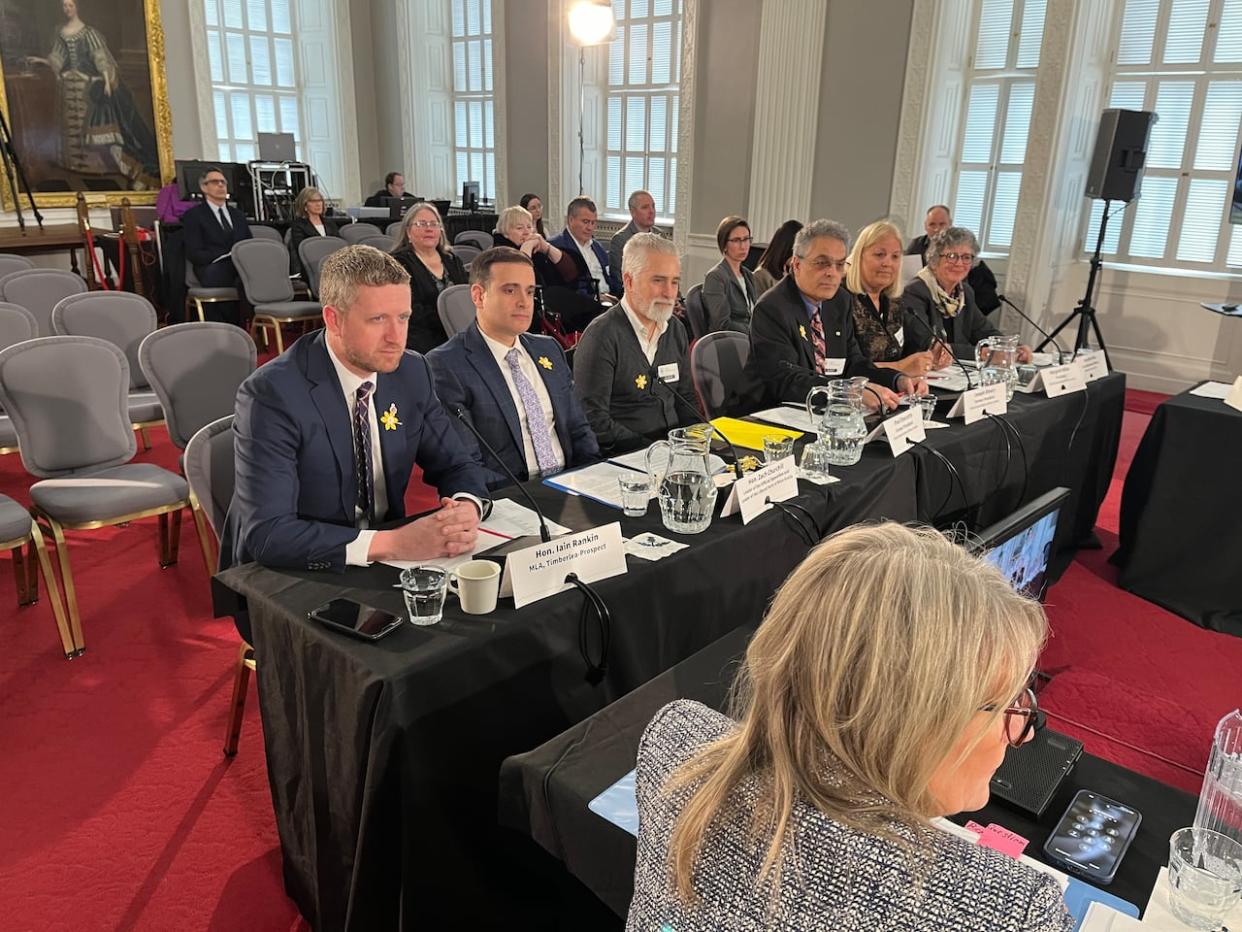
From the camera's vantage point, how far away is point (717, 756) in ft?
2.68

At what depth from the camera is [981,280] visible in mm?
6223

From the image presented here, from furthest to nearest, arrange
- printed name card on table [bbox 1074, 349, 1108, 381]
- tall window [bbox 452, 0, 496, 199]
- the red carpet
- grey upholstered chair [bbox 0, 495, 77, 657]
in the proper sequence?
1. tall window [bbox 452, 0, 496, 199]
2. printed name card on table [bbox 1074, 349, 1108, 381]
3. grey upholstered chair [bbox 0, 495, 77, 657]
4. the red carpet

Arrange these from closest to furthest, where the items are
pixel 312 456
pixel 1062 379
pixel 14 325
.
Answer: pixel 312 456
pixel 1062 379
pixel 14 325

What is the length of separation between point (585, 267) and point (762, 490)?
4.77 meters

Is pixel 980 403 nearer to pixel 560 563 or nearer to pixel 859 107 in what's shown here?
pixel 560 563

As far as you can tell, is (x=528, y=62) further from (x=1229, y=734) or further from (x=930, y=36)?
(x=1229, y=734)

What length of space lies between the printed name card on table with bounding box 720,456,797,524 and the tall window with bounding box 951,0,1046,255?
553 cm

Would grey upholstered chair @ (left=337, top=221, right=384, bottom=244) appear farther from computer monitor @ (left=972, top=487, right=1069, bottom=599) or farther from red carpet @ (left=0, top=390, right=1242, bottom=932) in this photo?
computer monitor @ (left=972, top=487, right=1069, bottom=599)

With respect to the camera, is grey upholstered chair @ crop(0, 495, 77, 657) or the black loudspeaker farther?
the black loudspeaker

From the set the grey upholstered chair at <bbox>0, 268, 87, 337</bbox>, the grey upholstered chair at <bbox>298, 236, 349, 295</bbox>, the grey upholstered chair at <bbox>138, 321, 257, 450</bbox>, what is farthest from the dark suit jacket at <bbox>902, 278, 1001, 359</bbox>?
the grey upholstered chair at <bbox>298, 236, 349, 295</bbox>

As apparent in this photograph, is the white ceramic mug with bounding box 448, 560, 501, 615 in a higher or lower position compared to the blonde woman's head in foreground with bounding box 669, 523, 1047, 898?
lower

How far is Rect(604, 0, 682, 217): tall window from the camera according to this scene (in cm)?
905

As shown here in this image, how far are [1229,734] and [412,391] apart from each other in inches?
68.5

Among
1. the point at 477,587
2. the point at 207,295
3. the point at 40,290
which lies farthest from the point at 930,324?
the point at 207,295
